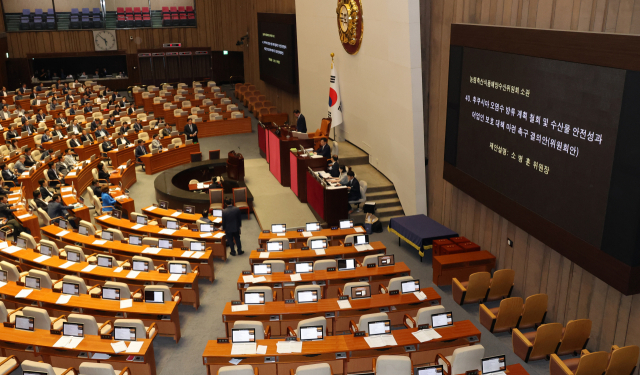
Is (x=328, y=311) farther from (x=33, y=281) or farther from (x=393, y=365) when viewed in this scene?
(x=33, y=281)

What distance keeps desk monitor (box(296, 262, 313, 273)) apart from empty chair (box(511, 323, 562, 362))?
3.79 m

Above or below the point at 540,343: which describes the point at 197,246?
above

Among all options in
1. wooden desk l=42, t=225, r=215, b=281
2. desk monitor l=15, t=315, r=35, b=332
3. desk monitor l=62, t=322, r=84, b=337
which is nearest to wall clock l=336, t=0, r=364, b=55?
wooden desk l=42, t=225, r=215, b=281

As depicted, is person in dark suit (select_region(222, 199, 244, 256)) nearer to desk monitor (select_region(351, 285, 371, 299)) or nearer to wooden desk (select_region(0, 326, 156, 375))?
desk monitor (select_region(351, 285, 371, 299))

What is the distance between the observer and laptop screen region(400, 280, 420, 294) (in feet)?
30.0

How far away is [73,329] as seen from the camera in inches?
314

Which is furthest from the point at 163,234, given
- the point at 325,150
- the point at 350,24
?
the point at 350,24

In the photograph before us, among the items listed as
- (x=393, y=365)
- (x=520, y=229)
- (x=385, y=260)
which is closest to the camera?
(x=393, y=365)

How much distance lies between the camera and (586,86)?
293 inches

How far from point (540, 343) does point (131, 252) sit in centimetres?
805

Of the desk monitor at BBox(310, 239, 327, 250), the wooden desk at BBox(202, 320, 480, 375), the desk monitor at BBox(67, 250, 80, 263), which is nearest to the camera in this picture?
the wooden desk at BBox(202, 320, 480, 375)

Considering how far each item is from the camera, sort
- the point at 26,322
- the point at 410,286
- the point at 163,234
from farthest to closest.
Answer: the point at 163,234, the point at 410,286, the point at 26,322

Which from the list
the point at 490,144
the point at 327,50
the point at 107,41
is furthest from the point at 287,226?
the point at 107,41

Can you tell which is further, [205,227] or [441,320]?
[205,227]
